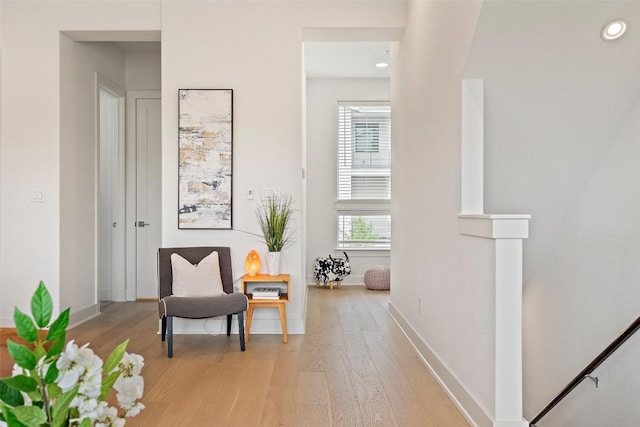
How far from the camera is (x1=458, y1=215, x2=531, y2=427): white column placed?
241 centimetres

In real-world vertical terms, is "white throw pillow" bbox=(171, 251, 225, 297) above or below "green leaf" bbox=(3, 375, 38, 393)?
below

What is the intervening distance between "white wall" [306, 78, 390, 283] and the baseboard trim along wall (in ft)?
10.4

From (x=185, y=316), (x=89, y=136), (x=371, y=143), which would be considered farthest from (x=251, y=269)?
(x=371, y=143)

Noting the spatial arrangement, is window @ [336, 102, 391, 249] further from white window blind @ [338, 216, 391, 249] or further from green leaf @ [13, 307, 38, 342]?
green leaf @ [13, 307, 38, 342]

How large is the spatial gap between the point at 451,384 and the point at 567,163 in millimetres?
1455

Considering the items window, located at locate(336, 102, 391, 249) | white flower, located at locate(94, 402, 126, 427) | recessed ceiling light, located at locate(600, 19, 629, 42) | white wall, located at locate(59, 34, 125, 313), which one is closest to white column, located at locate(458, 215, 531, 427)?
recessed ceiling light, located at locate(600, 19, 629, 42)

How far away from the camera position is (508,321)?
7.93 feet

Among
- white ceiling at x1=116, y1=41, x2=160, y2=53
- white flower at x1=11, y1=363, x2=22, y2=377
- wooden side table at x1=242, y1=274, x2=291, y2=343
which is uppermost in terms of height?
white ceiling at x1=116, y1=41, x2=160, y2=53

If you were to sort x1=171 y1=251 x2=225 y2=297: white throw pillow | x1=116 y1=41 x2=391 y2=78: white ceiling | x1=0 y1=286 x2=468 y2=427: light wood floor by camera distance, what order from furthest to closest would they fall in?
x1=116 y1=41 x2=391 y2=78: white ceiling, x1=171 y1=251 x2=225 y2=297: white throw pillow, x1=0 y1=286 x2=468 y2=427: light wood floor

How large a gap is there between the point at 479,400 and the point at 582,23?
72.8 inches

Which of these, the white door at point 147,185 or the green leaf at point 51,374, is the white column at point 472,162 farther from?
the white door at point 147,185

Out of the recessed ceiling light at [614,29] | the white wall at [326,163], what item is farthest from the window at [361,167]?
the recessed ceiling light at [614,29]

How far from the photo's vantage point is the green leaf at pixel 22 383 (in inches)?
25.0

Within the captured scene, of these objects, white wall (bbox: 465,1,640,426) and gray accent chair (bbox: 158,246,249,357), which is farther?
gray accent chair (bbox: 158,246,249,357)
